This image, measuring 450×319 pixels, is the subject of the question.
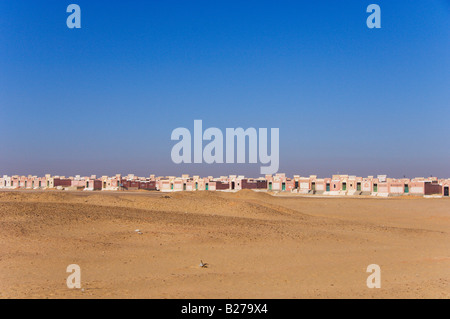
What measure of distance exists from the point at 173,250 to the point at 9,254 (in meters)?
5.34

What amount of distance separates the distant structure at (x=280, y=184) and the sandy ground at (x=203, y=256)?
49556 millimetres

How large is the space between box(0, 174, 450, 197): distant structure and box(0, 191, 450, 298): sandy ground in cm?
4956

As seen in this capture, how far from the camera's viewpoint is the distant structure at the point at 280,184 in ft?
233

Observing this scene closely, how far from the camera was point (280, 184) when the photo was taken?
8694 cm

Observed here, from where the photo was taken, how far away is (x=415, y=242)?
20734 mm

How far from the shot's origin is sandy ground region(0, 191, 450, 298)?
36.6ft

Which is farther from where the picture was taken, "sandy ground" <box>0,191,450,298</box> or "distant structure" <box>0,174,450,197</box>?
"distant structure" <box>0,174,450,197</box>

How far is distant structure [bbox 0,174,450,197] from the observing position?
7106 centimetres

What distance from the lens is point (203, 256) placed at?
15484mm

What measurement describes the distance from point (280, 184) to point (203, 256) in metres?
72.4

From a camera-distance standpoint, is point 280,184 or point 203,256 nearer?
point 203,256
